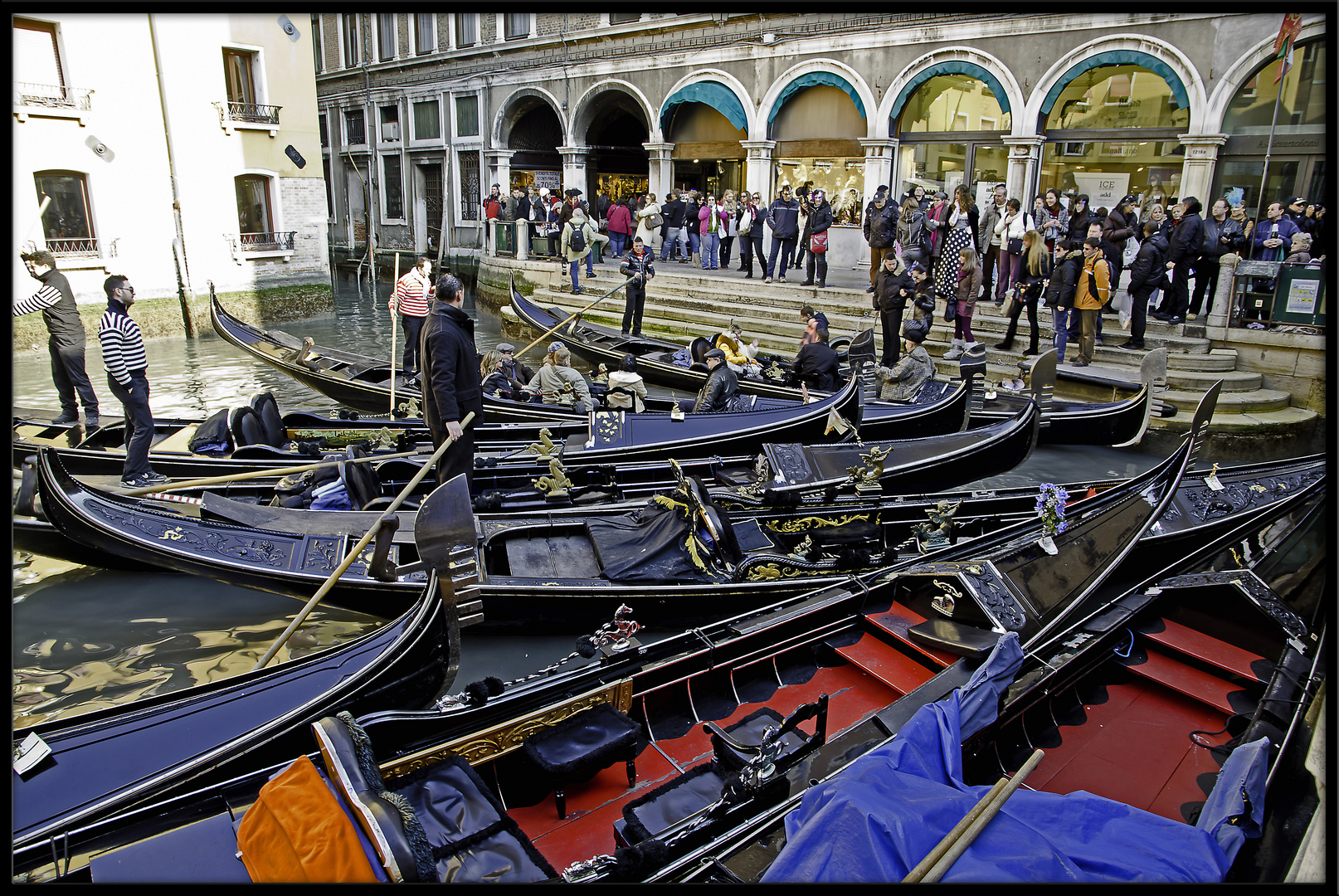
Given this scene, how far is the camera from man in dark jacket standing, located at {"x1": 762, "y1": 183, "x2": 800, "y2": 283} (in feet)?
30.5

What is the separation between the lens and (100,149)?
9602 mm

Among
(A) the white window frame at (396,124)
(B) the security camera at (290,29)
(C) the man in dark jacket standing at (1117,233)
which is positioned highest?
(B) the security camera at (290,29)

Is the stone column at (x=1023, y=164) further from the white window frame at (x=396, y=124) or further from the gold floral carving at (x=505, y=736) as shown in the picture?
the white window frame at (x=396, y=124)

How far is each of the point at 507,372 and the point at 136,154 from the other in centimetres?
756

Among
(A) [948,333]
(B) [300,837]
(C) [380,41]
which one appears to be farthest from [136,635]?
(C) [380,41]

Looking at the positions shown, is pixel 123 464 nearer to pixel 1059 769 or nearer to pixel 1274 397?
pixel 1059 769

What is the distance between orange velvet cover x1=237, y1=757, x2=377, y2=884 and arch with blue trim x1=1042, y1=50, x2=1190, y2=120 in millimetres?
9319

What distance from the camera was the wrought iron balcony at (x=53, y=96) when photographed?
8852 millimetres

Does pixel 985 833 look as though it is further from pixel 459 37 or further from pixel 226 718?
pixel 459 37

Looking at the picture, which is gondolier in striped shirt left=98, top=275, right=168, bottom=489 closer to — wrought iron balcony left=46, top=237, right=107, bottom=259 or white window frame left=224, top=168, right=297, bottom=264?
wrought iron balcony left=46, top=237, right=107, bottom=259

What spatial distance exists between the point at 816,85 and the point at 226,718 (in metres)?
10.5

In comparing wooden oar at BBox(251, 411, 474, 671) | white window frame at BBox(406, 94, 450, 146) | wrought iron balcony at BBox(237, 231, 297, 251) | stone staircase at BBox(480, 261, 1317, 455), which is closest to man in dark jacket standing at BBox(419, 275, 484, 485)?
wooden oar at BBox(251, 411, 474, 671)

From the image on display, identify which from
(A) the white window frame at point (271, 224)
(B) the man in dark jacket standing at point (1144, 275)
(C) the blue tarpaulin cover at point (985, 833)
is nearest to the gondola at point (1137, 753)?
(C) the blue tarpaulin cover at point (985, 833)

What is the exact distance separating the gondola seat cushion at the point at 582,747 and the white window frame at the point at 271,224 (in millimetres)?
11354
